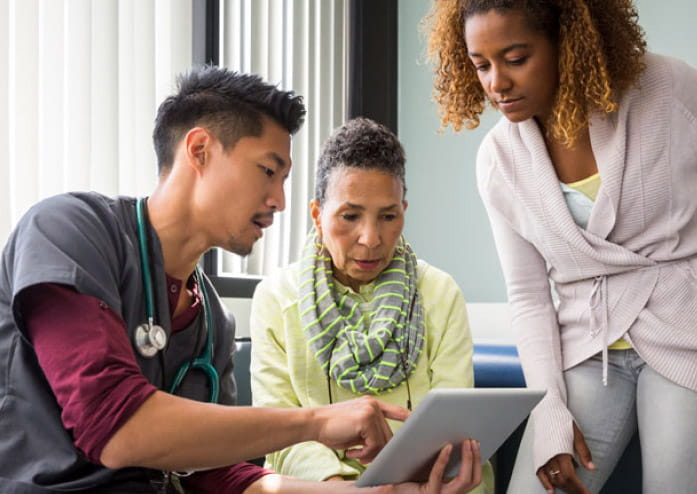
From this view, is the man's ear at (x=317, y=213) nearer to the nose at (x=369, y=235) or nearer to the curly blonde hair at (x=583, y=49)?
the nose at (x=369, y=235)

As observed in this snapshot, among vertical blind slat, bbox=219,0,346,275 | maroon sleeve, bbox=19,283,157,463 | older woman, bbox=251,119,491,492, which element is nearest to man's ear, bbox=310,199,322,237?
older woman, bbox=251,119,491,492

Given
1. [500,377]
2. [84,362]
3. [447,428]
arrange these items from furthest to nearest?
1. [500,377]
2. [447,428]
3. [84,362]

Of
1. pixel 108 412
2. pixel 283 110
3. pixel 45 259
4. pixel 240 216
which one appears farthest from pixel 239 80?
pixel 108 412

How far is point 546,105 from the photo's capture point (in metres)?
1.78

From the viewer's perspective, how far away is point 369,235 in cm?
185

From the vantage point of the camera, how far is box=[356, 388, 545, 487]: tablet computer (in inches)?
46.9

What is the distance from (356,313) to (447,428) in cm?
66

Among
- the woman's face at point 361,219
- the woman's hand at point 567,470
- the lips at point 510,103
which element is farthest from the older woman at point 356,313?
the lips at point 510,103

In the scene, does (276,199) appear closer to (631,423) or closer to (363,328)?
(363,328)

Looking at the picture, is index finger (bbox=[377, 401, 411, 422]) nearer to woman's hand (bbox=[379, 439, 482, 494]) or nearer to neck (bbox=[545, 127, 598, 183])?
woman's hand (bbox=[379, 439, 482, 494])

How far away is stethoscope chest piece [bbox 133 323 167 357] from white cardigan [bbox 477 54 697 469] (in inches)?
31.3

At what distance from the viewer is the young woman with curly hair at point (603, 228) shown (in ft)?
5.47

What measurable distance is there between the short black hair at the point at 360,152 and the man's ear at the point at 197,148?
507mm

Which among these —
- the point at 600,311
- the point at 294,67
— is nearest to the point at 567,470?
the point at 600,311
